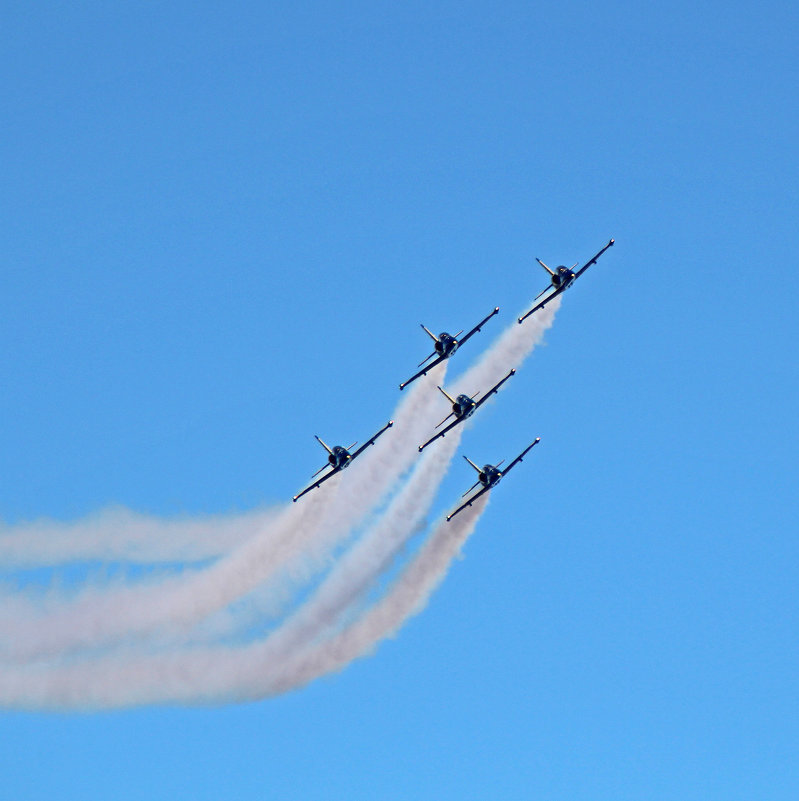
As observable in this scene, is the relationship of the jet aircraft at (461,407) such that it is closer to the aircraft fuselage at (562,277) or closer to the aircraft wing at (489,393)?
the aircraft wing at (489,393)

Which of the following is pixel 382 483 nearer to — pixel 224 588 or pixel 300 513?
pixel 300 513

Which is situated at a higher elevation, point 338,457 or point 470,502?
point 338,457

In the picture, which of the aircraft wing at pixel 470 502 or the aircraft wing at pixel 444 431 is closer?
the aircraft wing at pixel 444 431

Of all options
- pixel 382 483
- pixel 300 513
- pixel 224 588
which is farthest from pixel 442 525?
pixel 224 588

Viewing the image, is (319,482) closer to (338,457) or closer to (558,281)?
(338,457)

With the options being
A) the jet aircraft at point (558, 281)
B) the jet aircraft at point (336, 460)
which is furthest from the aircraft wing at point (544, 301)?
the jet aircraft at point (336, 460)

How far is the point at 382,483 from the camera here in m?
80.4

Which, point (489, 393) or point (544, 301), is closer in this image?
point (489, 393)

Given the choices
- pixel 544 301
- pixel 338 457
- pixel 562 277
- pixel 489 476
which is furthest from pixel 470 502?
pixel 562 277

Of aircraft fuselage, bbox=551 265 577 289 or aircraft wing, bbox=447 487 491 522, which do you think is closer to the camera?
aircraft wing, bbox=447 487 491 522

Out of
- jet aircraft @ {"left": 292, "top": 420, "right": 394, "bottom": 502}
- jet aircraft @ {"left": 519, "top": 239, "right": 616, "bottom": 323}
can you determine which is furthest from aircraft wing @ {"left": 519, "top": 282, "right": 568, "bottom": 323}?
jet aircraft @ {"left": 292, "top": 420, "right": 394, "bottom": 502}

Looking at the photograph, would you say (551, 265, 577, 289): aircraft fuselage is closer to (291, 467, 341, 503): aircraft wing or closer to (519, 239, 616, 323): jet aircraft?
(519, 239, 616, 323): jet aircraft

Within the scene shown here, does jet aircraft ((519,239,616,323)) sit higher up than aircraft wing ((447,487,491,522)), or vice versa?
→ jet aircraft ((519,239,616,323))

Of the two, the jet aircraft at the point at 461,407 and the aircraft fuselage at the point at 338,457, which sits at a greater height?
the aircraft fuselage at the point at 338,457
